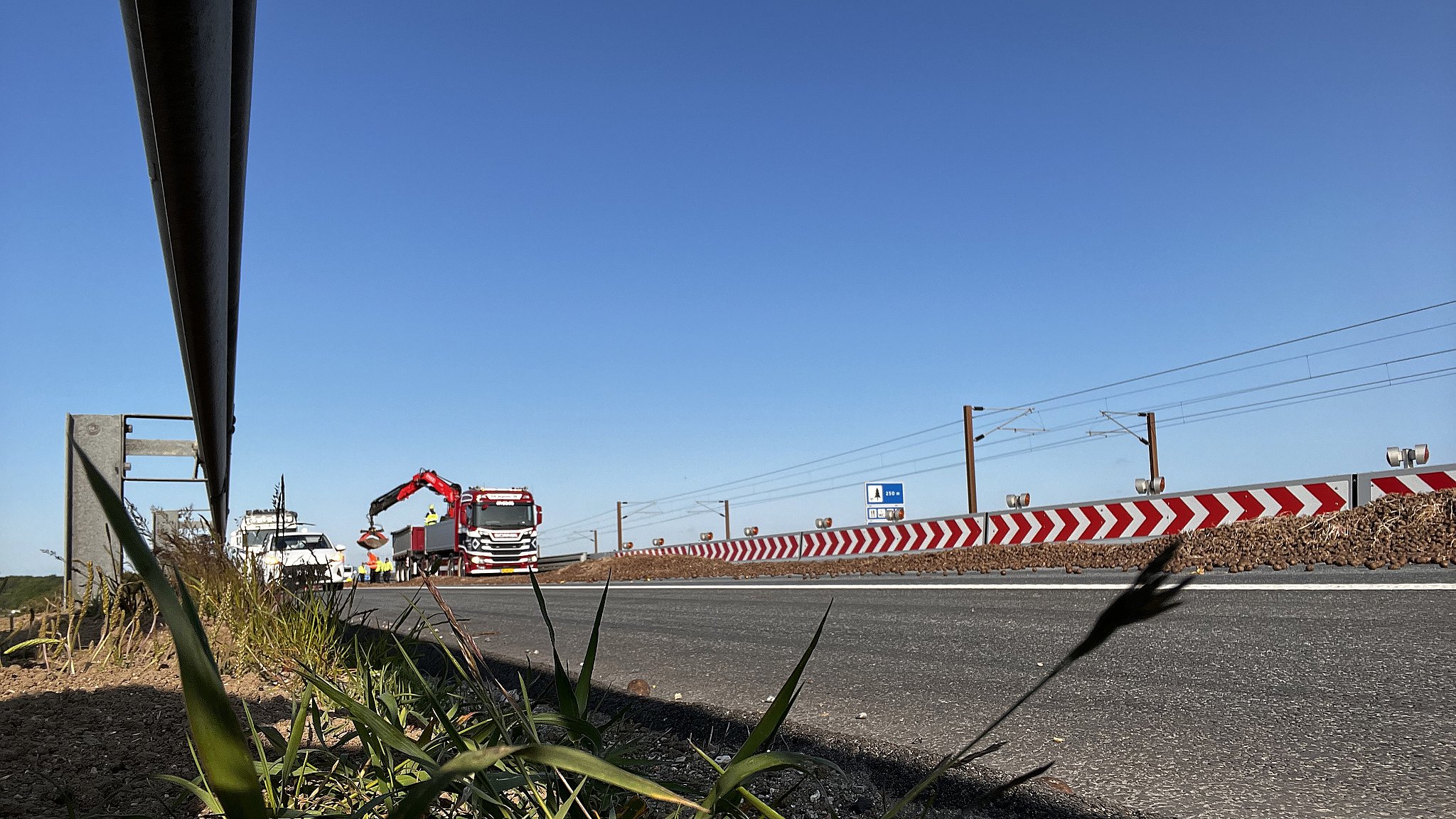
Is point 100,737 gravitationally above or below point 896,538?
above

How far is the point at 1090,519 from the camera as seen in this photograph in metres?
14.4

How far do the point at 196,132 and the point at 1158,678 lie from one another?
385 cm

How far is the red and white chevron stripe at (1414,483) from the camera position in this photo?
9836 mm

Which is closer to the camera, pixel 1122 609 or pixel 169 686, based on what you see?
pixel 1122 609

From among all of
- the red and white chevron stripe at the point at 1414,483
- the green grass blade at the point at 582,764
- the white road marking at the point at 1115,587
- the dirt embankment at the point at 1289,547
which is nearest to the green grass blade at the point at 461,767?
the green grass blade at the point at 582,764

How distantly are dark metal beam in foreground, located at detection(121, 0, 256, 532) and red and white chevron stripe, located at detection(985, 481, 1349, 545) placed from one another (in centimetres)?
1190

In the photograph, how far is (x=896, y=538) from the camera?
1970cm

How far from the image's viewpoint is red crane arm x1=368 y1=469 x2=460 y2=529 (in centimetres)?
3241

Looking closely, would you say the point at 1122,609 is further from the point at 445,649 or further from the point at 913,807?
the point at 913,807

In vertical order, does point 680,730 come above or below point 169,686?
below

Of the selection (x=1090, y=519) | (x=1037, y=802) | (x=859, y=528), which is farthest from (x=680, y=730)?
(x=859, y=528)

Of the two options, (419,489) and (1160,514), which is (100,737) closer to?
(1160,514)

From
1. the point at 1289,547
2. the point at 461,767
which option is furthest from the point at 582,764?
the point at 1289,547

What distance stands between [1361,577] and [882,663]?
456 centimetres
